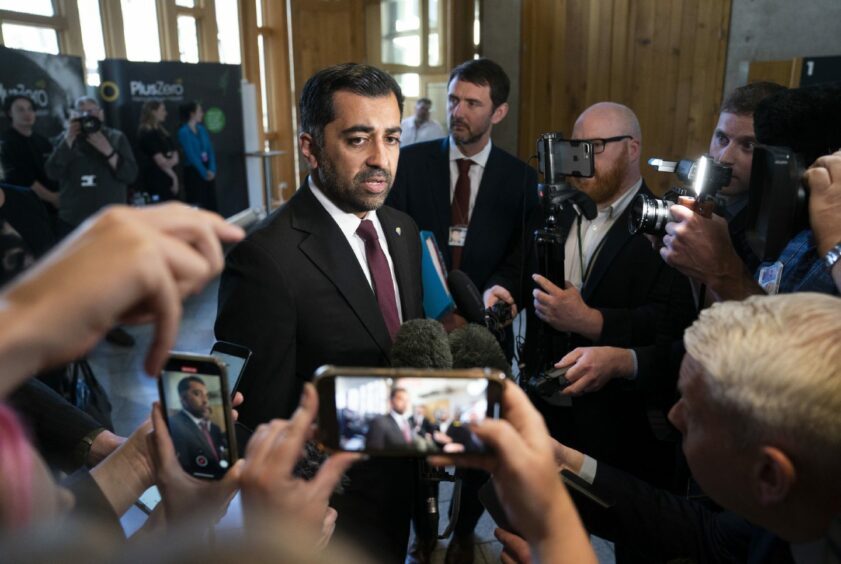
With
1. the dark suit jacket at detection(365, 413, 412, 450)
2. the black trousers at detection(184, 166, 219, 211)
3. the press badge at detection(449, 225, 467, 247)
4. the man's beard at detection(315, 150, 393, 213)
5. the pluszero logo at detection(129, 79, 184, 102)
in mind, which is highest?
the pluszero logo at detection(129, 79, 184, 102)

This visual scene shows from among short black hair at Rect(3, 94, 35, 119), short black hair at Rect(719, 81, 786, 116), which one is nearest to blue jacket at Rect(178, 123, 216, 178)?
short black hair at Rect(3, 94, 35, 119)

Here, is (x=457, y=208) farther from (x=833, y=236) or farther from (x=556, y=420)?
(x=833, y=236)

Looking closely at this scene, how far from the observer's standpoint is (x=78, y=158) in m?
4.62

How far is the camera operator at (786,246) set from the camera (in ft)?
5.09

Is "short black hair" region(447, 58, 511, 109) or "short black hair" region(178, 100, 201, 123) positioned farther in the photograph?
"short black hair" region(178, 100, 201, 123)

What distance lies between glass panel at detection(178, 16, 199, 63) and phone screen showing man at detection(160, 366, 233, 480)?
6911 mm

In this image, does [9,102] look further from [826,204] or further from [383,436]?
[826,204]

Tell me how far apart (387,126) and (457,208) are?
1261 millimetres

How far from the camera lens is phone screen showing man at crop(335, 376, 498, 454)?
77cm

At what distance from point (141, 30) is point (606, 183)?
5.89 m

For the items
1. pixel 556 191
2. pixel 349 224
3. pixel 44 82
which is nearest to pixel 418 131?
pixel 44 82

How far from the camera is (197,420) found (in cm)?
92

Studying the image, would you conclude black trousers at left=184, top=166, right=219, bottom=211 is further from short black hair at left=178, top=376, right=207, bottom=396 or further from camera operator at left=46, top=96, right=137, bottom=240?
short black hair at left=178, top=376, right=207, bottom=396

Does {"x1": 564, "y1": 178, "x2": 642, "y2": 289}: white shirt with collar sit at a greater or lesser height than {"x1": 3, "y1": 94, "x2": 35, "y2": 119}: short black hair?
lesser
